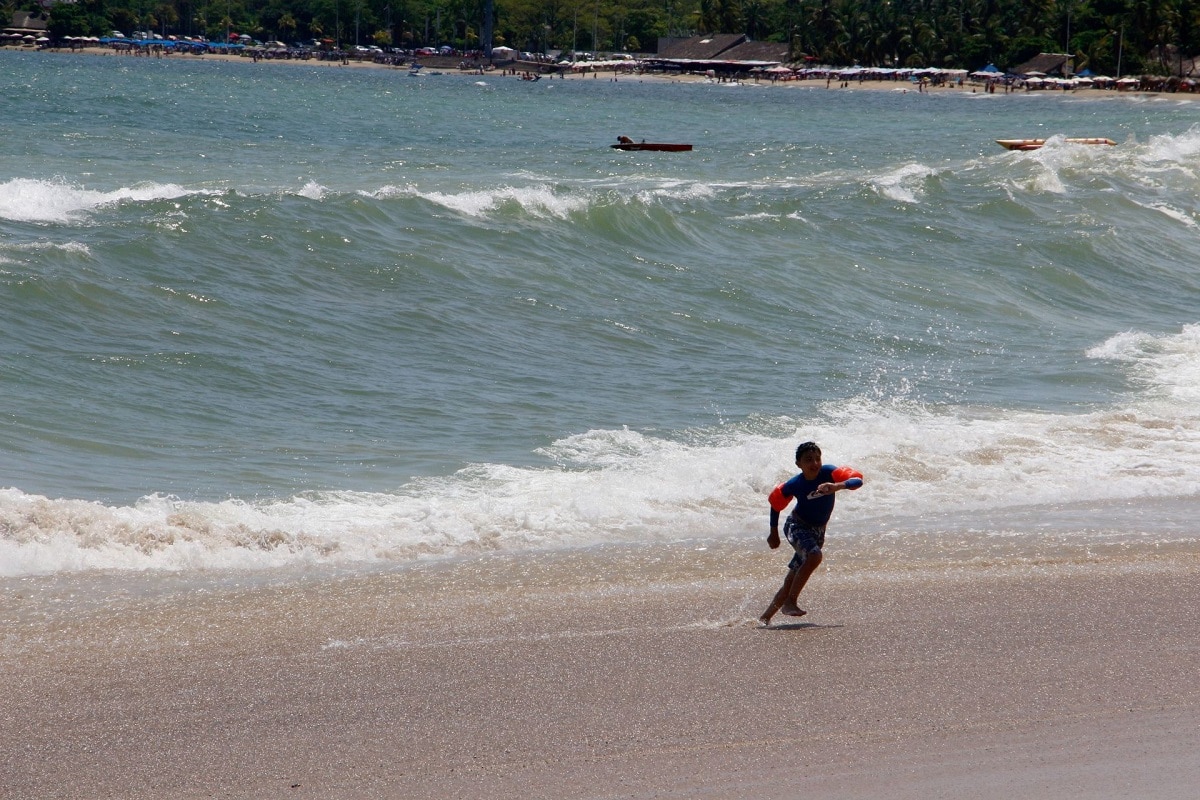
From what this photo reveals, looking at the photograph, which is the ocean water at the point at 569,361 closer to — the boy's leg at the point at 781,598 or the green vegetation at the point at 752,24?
the boy's leg at the point at 781,598

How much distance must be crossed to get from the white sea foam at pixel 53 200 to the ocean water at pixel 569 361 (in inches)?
3.1

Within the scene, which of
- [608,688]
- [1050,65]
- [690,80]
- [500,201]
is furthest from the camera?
[690,80]

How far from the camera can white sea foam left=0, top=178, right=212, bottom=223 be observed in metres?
19.2

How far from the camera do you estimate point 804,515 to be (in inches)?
266

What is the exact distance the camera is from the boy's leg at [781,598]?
6758 millimetres

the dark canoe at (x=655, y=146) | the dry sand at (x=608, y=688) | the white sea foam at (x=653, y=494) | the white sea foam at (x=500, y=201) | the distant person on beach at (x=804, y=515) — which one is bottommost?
the white sea foam at (x=653, y=494)

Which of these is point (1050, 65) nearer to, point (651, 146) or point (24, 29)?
point (651, 146)

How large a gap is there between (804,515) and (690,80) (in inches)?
4999

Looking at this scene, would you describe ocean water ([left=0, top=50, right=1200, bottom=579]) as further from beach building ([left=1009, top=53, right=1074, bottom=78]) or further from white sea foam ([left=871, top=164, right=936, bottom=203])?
beach building ([left=1009, top=53, right=1074, bottom=78])

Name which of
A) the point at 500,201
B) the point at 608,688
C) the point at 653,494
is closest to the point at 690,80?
the point at 500,201

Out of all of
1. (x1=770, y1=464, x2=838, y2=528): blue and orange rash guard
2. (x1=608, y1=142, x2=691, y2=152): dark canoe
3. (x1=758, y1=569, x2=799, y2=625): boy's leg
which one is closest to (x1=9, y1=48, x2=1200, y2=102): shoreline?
(x1=608, y1=142, x2=691, y2=152): dark canoe

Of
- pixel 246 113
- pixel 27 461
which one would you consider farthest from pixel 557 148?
pixel 27 461

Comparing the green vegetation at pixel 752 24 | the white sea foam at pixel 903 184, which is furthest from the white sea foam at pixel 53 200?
the green vegetation at pixel 752 24

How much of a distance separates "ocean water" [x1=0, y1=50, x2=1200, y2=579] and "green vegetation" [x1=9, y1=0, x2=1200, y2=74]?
299ft
